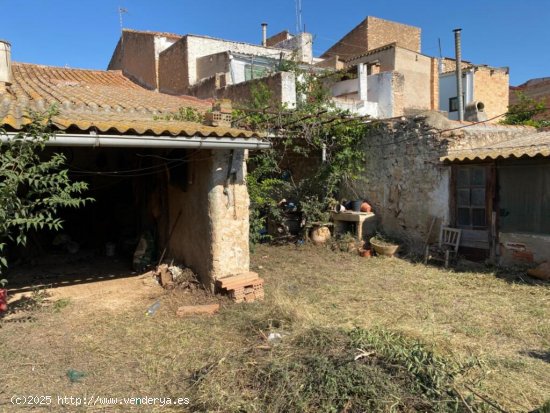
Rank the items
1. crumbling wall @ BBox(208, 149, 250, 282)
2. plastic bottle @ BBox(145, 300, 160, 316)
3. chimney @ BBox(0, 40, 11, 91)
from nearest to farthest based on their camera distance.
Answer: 1. plastic bottle @ BBox(145, 300, 160, 316)
2. crumbling wall @ BBox(208, 149, 250, 282)
3. chimney @ BBox(0, 40, 11, 91)

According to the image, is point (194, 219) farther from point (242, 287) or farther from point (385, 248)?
point (385, 248)

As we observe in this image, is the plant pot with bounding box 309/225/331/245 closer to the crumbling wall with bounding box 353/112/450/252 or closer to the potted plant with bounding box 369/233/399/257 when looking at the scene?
the potted plant with bounding box 369/233/399/257

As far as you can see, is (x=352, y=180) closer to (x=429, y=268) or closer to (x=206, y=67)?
(x=429, y=268)

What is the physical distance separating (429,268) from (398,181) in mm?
2694

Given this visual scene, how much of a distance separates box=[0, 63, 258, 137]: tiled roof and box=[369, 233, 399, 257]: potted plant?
17.7 feet

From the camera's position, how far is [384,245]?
10.1 m

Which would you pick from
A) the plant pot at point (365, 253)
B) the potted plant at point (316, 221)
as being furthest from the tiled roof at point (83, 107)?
the plant pot at point (365, 253)

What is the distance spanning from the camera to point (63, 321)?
5.51m

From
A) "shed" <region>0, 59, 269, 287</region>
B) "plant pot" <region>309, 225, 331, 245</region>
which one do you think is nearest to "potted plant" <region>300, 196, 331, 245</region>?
"plant pot" <region>309, 225, 331, 245</region>

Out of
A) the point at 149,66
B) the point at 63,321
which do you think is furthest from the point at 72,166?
the point at 149,66

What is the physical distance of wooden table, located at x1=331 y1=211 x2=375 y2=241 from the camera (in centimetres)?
1089

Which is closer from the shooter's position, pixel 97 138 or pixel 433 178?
pixel 97 138

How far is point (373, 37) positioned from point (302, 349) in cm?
2262

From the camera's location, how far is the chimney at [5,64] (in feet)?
25.5
